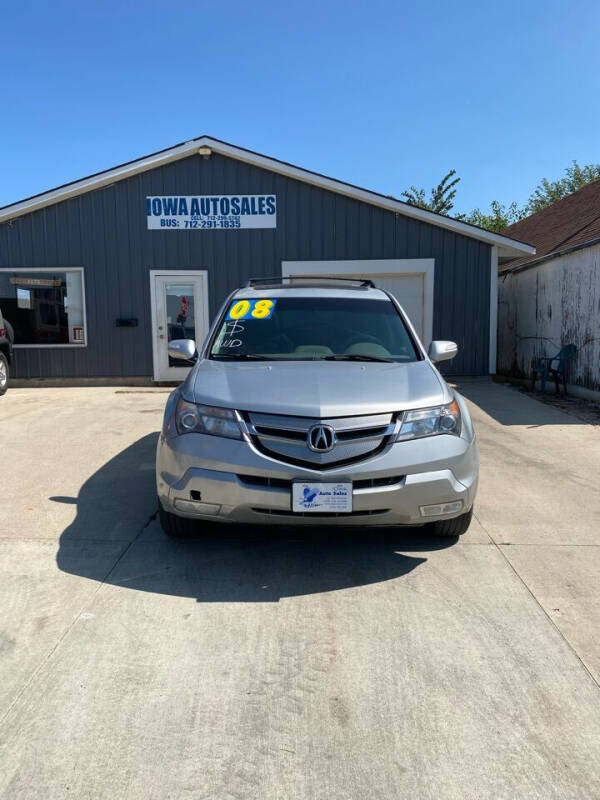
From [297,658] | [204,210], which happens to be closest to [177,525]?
[297,658]

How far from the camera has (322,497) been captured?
318 centimetres

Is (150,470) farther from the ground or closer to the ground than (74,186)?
closer to the ground

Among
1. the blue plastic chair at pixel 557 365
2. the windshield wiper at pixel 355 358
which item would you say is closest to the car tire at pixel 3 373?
the windshield wiper at pixel 355 358

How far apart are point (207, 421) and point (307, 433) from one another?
1.98 ft

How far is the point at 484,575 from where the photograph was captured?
11.5ft

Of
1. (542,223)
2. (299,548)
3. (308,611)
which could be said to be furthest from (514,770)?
(542,223)

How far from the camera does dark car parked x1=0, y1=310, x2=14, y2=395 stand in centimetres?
1082

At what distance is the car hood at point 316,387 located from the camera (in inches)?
131

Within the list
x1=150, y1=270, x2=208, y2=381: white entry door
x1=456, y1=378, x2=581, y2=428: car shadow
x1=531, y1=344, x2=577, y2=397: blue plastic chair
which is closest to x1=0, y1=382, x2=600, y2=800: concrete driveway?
x1=456, y1=378, x2=581, y2=428: car shadow

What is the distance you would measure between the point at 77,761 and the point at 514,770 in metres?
1.48

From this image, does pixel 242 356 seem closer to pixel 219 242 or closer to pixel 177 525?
pixel 177 525

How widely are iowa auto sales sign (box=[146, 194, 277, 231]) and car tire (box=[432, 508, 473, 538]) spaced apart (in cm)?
933

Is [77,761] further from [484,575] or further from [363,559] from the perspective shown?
[484,575]

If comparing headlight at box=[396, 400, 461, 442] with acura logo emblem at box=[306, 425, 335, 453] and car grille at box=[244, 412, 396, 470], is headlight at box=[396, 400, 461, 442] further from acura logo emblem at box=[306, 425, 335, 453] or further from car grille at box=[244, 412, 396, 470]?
acura logo emblem at box=[306, 425, 335, 453]
